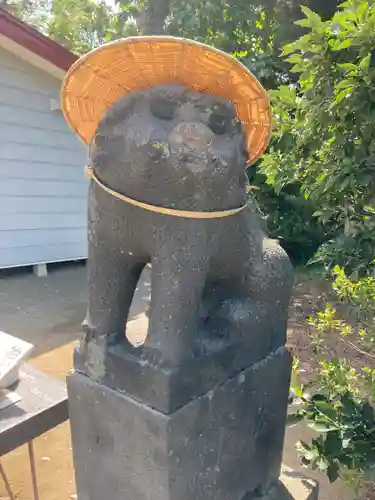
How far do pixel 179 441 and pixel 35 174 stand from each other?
4513 millimetres

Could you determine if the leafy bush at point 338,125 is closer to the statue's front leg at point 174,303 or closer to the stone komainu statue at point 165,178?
the stone komainu statue at point 165,178

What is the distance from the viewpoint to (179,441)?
44.9 inches

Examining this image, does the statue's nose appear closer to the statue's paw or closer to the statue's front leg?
the statue's front leg

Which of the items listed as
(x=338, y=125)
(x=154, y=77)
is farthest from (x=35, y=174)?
(x=154, y=77)

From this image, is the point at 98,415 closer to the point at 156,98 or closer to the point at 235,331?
the point at 235,331

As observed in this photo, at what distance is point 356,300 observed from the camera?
1979 millimetres

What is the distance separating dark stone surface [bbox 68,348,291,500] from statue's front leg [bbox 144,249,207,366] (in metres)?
0.15

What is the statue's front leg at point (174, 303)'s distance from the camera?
108 cm

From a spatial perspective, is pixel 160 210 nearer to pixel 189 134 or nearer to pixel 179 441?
pixel 189 134

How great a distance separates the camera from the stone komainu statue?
1.02 metres

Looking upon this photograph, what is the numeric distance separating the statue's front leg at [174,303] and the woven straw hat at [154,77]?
364mm

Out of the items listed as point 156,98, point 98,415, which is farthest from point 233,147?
point 98,415

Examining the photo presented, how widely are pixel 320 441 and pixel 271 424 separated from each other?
0.33 meters

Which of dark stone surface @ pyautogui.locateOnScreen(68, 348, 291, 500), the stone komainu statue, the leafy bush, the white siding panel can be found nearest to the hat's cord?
the stone komainu statue
